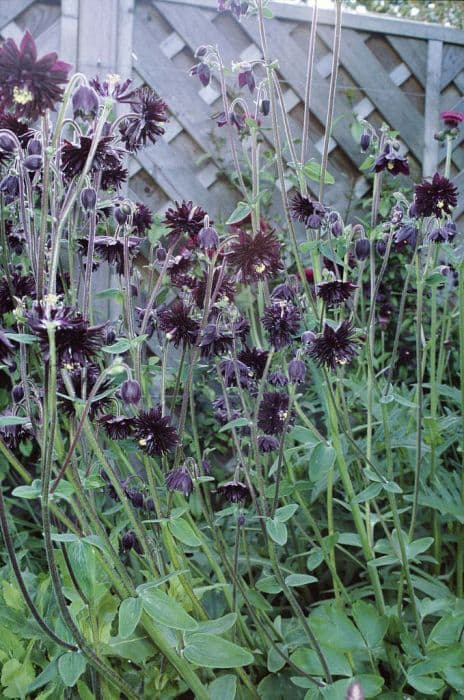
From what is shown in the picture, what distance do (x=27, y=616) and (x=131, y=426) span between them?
0.43 meters

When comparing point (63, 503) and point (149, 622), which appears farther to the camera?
point (63, 503)

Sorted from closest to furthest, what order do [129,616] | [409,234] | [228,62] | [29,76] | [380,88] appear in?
[29,76] → [129,616] → [409,234] → [228,62] → [380,88]

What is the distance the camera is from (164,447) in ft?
3.33

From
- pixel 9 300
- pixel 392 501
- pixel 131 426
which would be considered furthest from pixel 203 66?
pixel 392 501

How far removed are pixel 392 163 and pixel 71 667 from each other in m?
0.94

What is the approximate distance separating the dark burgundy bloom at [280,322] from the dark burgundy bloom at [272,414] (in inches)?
5.2

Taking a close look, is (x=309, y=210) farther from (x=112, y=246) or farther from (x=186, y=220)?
(x=112, y=246)

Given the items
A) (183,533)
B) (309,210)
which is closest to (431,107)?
(309,210)

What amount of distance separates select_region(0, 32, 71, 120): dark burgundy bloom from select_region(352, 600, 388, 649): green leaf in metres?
0.87

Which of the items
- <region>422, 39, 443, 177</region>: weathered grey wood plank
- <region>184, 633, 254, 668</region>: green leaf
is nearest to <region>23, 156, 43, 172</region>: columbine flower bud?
<region>184, 633, 254, 668</region>: green leaf

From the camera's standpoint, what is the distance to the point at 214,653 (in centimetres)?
94

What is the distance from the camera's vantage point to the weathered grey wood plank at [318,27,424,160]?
2.45 meters

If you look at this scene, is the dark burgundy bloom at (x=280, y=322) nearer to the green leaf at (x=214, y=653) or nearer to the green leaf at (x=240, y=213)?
the green leaf at (x=240, y=213)

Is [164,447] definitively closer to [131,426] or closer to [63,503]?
[131,426]
